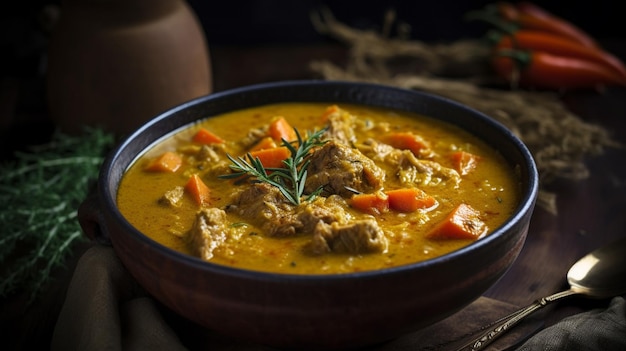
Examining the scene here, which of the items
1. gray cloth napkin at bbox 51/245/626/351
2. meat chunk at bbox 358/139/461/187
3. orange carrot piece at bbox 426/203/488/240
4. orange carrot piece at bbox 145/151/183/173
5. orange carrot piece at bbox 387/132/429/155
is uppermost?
orange carrot piece at bbox 426/203/488/240

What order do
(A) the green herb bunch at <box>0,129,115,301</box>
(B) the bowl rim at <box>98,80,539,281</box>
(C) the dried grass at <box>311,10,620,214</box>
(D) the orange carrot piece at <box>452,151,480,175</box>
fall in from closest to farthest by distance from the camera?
(B) the bowl rim at <box>98,80,539,281</box>, (D) the orange carrot piece at <box>452,151,480,175</box>, (A) the green herb bunch at <box>0,129,115,301</box>, (C) the dried grass at <box>311,10,620,214</box>

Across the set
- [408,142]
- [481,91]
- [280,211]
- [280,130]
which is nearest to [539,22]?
[481,91]

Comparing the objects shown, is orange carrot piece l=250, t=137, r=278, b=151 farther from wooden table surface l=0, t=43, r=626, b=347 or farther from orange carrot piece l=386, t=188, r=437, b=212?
wooden table surface l=0, t=43, r=626, b=347

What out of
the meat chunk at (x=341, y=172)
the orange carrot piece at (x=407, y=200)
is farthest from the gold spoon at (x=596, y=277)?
the meat chunk at (x=341, y=172)

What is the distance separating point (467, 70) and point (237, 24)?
2348 millimetres

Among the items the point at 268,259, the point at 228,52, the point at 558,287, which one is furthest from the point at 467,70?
the point at 268,259

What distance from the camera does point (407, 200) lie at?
→ 117 inches

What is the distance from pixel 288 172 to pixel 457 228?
2.44 ft

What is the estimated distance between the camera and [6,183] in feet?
13.9

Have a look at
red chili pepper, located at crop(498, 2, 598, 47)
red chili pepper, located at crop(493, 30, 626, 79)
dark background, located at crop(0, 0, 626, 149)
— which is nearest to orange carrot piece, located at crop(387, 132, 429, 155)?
red chili pepper, located at crop(493, 30, 626, 79)

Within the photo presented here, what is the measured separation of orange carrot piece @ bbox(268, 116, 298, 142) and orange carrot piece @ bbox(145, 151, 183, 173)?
0.45m

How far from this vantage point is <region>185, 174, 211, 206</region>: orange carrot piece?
3.08m

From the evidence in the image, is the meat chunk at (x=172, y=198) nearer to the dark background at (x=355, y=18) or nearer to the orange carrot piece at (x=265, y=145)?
the orange carrot piece at (x=265, y=145)

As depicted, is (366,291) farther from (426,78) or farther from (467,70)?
(467,70)
